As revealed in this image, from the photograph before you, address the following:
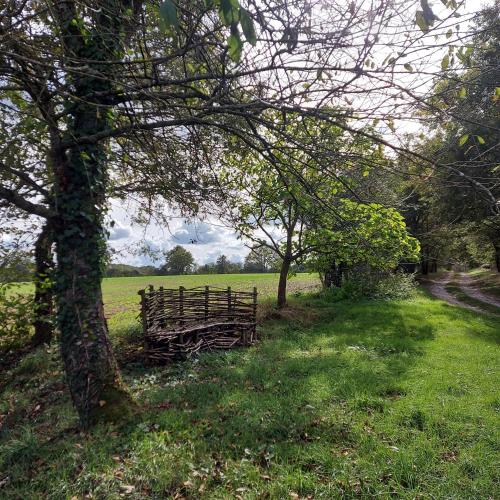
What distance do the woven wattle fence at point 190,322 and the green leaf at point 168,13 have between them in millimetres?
7006

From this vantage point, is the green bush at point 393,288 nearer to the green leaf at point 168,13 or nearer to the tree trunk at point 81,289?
the tree trunk at point 81,289

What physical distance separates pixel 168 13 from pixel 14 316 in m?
8.77

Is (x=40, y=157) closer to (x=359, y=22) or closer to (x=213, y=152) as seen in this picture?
(x=213, y=152)

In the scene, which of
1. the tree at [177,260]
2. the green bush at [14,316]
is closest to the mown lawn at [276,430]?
the green bush at [14,316]

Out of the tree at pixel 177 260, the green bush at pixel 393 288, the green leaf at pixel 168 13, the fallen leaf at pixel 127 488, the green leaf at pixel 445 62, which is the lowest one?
the fallen leaf at pixel 127 488

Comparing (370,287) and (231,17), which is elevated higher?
(231,17)

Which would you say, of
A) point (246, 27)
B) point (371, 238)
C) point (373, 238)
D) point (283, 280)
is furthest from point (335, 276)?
point (246, 27)

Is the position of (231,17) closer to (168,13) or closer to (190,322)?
(168,13)

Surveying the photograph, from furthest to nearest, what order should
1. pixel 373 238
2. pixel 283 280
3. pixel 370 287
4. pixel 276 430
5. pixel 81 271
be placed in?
pixel 370 287, pixel 283 280, pixel 373 238, pixel 276 430, pixel 81 271

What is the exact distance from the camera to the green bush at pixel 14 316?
752cm

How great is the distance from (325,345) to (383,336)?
6.39 feet

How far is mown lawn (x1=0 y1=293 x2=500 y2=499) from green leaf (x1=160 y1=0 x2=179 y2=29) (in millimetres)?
4135

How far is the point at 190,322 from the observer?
991cm

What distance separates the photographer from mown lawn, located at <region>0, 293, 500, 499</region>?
3.62 meters
